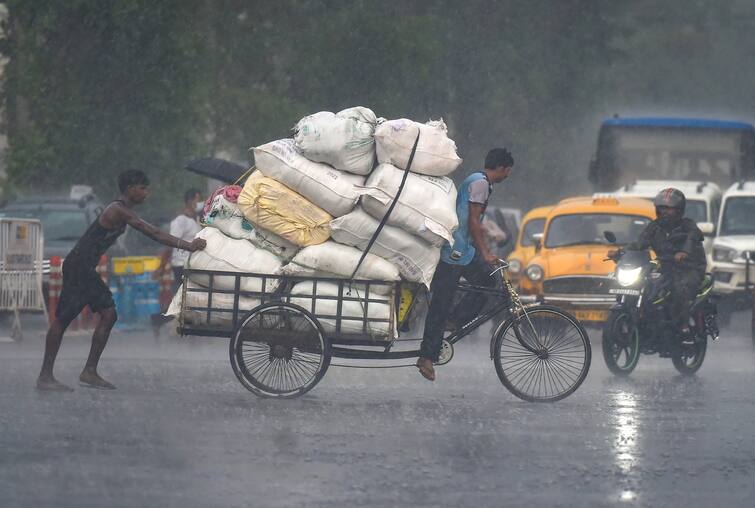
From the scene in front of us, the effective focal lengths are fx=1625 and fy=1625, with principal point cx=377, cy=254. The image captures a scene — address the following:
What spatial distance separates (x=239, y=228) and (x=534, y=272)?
798 cm

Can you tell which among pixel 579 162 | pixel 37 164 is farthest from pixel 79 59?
pixel 579 162

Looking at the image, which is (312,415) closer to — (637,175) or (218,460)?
(218,460)

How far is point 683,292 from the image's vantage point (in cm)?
1415

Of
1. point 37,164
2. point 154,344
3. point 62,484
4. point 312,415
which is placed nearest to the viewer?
point 62,484

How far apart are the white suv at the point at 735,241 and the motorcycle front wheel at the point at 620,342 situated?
26.7ft

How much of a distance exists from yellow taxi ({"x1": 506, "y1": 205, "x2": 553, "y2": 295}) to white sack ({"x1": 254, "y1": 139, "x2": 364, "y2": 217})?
8069 mm

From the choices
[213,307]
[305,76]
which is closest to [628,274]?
[213,307]

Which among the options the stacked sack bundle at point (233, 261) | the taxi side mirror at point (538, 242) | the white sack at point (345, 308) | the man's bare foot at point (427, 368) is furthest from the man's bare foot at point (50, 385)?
the taxi side mirror at point (538, 242)

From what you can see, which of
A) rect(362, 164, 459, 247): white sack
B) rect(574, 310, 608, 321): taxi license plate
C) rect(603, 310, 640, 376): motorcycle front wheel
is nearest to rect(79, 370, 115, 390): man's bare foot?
rect(362, 164, 459, 247): white sack

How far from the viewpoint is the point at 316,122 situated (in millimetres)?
11508

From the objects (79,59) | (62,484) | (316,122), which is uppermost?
(79,59)

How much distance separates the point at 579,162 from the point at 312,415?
47.2 meters

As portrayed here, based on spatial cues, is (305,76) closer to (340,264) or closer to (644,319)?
(644,319)

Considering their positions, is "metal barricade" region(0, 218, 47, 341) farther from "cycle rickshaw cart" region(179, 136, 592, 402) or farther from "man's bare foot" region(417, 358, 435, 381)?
"man's bare foot" region(417, 358, 435, 381)
